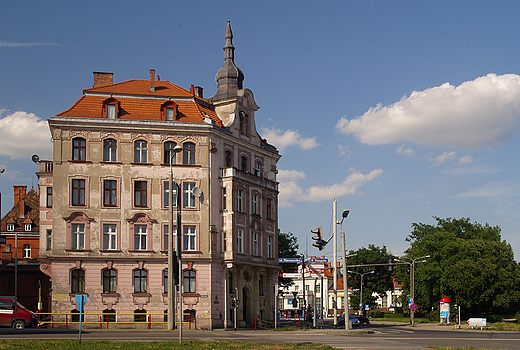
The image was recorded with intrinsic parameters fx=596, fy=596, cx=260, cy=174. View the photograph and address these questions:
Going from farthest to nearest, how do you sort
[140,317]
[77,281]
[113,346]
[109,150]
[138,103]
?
[138,103]
[109,150]
[140,317]
[77,281]
[113,346]

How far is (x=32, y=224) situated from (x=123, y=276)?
4719 centimetres

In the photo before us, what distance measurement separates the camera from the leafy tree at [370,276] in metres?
106

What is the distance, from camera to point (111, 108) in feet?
161

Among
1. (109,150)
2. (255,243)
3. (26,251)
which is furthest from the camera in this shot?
(26,251)

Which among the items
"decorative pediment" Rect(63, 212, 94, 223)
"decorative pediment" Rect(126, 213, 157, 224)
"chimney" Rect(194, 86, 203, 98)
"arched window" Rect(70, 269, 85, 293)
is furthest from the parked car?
"chimney" Rect(194, 86, 203, 98)

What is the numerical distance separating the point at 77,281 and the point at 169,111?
1577 centimetres

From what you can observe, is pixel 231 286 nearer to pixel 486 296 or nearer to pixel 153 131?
pixel 153 131

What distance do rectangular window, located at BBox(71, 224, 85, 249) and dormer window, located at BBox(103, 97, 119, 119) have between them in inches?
364

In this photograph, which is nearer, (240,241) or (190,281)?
(190,281)

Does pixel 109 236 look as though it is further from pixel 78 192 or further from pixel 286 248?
pixel 286 248

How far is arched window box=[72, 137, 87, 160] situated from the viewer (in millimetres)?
47438

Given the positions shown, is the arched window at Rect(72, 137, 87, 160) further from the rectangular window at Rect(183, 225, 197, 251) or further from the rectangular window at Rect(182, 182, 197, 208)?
the rectangular window at Rect(183, 225, 197, 251)

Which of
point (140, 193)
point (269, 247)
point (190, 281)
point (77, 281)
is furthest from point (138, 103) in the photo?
point (269, 247)

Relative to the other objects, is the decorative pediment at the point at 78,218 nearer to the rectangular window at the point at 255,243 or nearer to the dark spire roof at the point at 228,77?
the rectangular window at the point at 255,243
